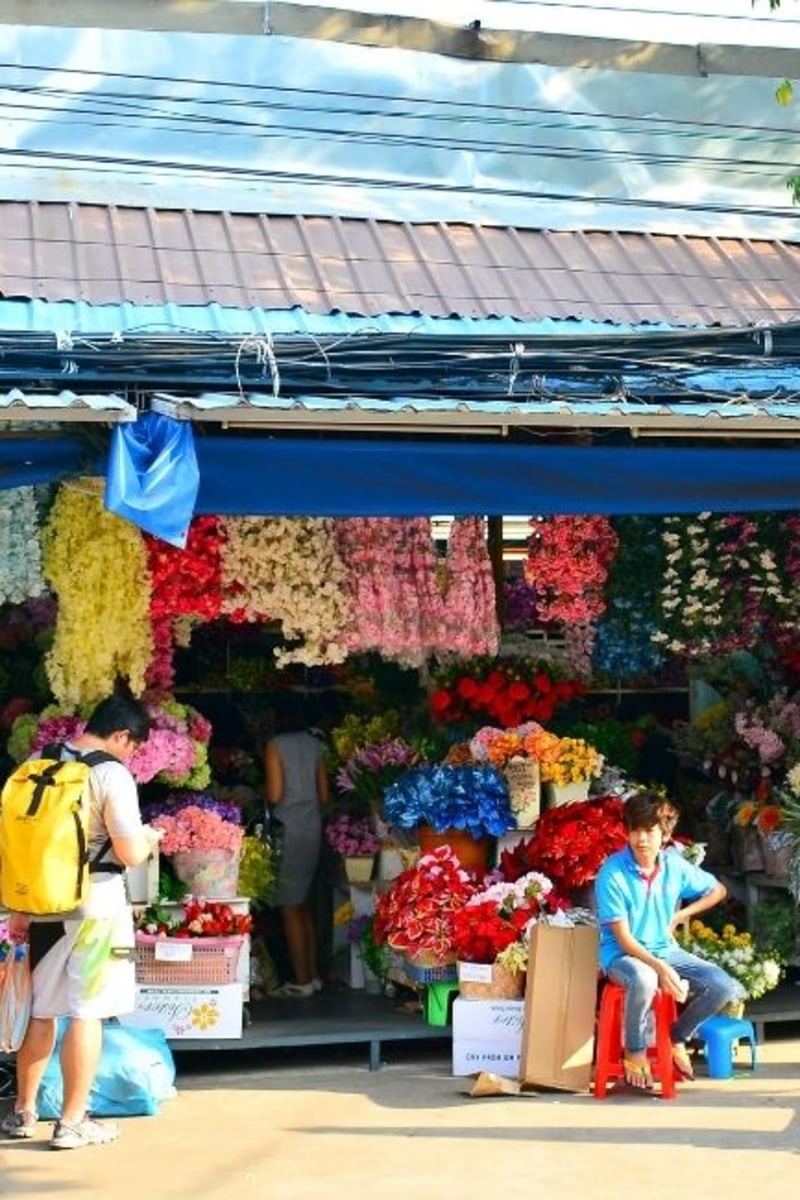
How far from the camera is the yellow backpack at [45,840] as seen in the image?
745 centimetres

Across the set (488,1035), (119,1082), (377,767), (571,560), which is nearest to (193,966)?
(119,1082)

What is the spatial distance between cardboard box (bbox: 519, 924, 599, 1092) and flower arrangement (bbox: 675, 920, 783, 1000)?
0.83 m

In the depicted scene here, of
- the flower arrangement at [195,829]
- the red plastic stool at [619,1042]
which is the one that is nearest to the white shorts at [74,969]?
the flower arrangement at [195,829]

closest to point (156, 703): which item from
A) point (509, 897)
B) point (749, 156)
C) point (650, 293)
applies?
point (509, 897)

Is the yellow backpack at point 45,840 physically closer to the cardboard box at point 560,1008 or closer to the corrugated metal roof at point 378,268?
the cardboard box at point 560,1008

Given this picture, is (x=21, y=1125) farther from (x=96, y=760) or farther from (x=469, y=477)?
(x=469, y=477)

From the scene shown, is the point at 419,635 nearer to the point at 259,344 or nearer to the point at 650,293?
the point at 259,344

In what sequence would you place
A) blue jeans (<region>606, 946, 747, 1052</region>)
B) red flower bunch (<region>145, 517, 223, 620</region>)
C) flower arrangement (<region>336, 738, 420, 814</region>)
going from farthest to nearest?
flower arrangement (<region>336, 738, 420, 814</region>) → red flower bunch (<region>145, 517, 223, 620</region>) → blue jeans (<region>606, 946, 747, 1052</region>)

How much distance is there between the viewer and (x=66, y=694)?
9.23 meters

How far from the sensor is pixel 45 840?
24.4 ft

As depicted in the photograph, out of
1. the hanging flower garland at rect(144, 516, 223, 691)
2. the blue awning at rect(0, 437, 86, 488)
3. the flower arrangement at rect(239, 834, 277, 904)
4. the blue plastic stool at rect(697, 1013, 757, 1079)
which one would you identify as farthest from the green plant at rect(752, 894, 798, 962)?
the blue awning at rect(0, 437, 86, 488)

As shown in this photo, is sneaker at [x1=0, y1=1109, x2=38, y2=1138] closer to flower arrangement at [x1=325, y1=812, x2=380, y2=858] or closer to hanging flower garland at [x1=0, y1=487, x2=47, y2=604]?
hanging flower garland at [x1=0, y1=487, x2=47, y2=604]

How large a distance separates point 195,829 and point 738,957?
9.08 ft

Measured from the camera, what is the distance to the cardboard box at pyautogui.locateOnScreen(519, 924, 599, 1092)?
28.5 ft
